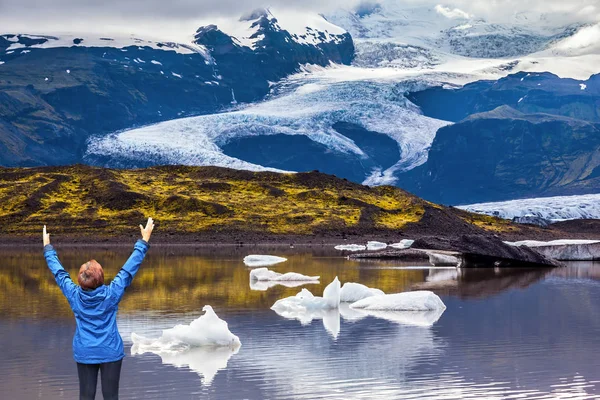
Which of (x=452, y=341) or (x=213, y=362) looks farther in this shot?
(x=452, y=341)

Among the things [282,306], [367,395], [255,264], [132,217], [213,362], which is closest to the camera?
[367,395]

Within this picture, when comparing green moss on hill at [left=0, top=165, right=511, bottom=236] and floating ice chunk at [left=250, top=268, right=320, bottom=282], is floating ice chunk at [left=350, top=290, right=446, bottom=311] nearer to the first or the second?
floating ice chunk at [left=250, top=268, right=320, bottom=282]

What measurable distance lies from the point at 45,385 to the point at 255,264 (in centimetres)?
4096

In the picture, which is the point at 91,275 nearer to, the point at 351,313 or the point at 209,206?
the point at 351,313

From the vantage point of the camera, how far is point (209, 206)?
11244cm

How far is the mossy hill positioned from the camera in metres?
104

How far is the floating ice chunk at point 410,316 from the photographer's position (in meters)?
30.0

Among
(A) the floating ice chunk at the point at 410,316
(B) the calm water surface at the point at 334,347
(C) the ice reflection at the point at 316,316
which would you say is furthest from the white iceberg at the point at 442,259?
(C) the ice reflection at the point at 316,316

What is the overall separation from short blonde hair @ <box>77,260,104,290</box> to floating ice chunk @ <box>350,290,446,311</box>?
65.8 feet

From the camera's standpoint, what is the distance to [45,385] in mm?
20203

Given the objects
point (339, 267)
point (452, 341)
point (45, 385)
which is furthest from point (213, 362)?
point (339, 267)

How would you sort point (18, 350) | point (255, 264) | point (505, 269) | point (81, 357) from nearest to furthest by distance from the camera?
point (81, 357), point (18, 350), point (505, 269), point (255, 264)

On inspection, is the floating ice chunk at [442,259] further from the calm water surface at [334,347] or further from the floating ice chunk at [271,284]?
the floating ice chunk at [271,284]

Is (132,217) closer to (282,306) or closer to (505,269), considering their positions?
(505,269)
